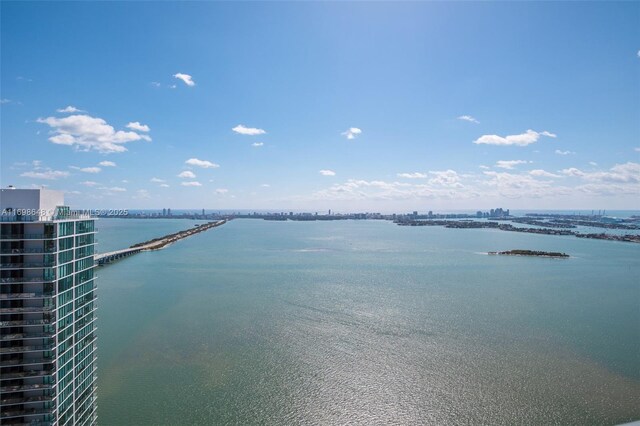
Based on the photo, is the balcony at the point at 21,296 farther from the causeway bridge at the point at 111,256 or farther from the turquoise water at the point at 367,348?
the causeway bridge at the point at 111,256

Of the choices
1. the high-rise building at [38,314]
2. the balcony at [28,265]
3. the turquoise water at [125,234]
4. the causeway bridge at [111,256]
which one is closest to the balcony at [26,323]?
the high-rise building at [38,314]

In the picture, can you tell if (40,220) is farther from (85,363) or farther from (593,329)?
(593,329)

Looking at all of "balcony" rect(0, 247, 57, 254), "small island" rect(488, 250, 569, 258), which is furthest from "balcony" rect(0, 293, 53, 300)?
"small island" rect(488, 250, 569, 258)

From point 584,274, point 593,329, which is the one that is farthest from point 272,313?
point 584,274

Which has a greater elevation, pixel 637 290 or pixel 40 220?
pixel 40 220

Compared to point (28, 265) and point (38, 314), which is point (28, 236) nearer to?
point (28, 265)

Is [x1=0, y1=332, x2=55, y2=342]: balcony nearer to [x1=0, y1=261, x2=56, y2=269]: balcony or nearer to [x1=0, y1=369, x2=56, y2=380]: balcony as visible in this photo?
[x1=0, y1=369, x2=56, y2=380]: balcony

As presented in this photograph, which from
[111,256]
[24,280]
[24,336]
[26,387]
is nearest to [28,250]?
[24,280]
